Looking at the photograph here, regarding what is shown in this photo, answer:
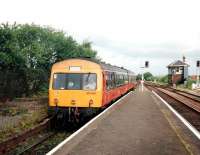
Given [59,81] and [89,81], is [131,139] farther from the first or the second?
[59,81]

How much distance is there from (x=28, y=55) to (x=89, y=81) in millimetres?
23871

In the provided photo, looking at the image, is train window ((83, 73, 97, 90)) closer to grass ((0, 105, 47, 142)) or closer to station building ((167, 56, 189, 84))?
grass ((0, 105, 47, 142))

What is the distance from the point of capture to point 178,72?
291 feet

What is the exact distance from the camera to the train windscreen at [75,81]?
15.4m

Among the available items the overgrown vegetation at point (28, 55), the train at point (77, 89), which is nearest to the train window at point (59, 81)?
the train at point (77, 89)

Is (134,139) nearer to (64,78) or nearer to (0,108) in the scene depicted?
(64,78)

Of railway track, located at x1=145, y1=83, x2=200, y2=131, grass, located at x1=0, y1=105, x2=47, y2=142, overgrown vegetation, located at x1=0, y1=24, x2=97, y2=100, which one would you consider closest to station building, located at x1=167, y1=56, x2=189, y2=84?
overgrown vegetation, located at x1=0, y1=24, x2=97, y2=100

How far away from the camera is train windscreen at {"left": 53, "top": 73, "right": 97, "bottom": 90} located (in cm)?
1538

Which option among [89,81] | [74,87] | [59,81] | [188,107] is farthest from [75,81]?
[188,107]

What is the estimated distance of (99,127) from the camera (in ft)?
36.7

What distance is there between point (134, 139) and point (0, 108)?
11351 millimetres

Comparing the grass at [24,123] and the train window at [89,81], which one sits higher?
the train window at [89,81]

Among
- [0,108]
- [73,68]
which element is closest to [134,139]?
[73,68]

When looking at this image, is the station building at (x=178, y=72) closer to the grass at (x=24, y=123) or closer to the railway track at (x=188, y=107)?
the railway track at (x=188, y=107)
